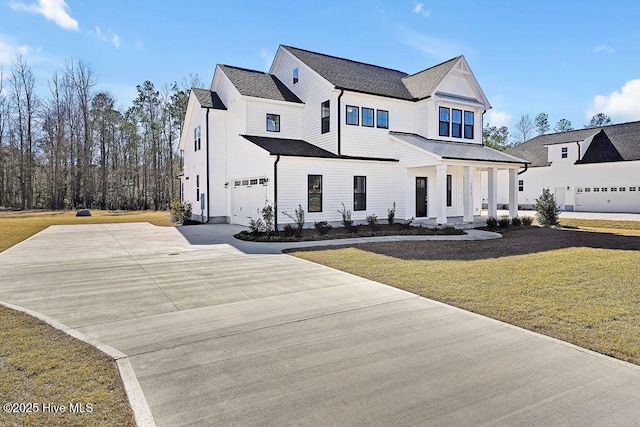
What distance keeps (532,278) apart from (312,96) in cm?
1568

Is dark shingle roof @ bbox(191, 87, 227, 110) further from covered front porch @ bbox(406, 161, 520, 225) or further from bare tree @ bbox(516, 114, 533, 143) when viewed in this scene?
bare tree @ bbox(516, 114, 533, 143)

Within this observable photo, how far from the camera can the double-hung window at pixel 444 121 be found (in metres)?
21.1

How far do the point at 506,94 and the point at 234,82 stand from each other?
1884cm

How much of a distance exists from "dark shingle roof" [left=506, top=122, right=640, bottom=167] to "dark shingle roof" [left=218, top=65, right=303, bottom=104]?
88.8 ft

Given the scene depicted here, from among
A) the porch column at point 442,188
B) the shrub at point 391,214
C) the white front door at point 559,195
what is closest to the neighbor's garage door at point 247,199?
the shrub at point 391,214

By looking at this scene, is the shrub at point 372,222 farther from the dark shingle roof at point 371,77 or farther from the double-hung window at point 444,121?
the double-hung window at point 444,121

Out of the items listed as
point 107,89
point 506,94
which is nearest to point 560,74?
point 506,94

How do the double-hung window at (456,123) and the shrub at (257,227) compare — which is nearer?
the shrub at (257,227)

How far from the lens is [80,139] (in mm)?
46406

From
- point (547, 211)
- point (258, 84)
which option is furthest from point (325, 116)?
point (547, 211)

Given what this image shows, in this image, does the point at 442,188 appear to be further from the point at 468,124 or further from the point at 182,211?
the point at 182,211

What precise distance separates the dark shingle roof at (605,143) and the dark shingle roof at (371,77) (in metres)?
20.1

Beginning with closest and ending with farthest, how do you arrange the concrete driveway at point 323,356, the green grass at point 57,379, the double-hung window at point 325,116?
the green grass at point 57,379 < the concrete driveway at point 323,356 < the double-hung window at point 325,116

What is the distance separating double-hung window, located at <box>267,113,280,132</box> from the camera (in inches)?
814
